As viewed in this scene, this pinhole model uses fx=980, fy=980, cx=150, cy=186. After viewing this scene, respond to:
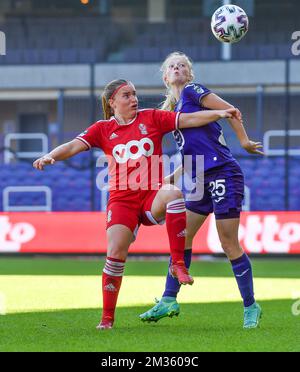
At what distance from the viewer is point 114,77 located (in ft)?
79.9

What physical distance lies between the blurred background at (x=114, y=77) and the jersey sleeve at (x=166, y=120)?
1088cm

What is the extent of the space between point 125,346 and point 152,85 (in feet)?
60.4

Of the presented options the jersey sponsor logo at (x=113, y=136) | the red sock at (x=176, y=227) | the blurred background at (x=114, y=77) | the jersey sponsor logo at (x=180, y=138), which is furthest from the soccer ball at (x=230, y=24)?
the blurred background at (x=114, y=77)

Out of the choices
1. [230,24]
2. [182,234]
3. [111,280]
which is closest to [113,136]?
[182,234]

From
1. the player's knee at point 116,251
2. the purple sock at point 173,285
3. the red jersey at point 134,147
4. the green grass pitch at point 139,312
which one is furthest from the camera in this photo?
the purple sock at point 173,285

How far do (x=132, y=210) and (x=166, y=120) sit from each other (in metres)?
0.73

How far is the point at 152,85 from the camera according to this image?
24.2m

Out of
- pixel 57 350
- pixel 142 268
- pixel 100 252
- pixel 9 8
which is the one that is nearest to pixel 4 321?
pixel 57 350

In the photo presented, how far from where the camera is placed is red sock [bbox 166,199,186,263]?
7.09 meters

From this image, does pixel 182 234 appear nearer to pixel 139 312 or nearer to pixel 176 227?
pixel 176 227

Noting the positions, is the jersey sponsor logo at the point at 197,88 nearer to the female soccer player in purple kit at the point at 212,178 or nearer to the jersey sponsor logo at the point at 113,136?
the female soccer player in purple kit at the point at 212,178

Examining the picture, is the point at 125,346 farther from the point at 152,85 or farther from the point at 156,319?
the point at 152,85

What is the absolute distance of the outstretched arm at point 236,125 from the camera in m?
7.14

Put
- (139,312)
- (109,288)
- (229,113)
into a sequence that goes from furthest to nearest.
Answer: (139,312) → (109,288) → (229,113)
